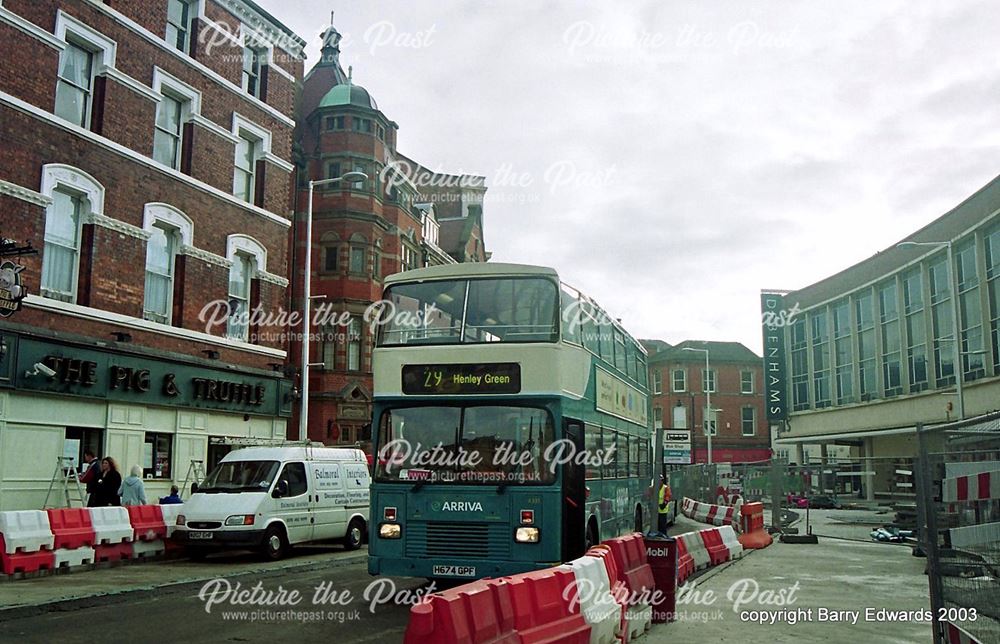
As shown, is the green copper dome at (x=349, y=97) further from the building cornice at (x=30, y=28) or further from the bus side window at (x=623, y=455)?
the bus side window at (x=623, y=455)

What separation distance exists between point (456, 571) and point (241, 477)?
26.2 ft

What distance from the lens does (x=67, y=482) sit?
20641mm

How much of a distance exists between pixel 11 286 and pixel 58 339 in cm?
284

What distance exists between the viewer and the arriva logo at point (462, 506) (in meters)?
11.6

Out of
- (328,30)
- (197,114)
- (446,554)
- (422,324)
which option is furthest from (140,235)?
(328,30)

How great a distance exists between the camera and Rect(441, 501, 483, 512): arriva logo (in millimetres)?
11602

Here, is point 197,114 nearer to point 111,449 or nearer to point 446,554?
point 111,449

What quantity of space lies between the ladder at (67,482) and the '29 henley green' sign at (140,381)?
1.56m

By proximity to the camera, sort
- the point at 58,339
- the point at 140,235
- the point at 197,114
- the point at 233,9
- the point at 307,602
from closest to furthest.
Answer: the point at 307,602 → the point at 58,339 → the point at 140,235 → the point at 197,114 → the point at 233,9

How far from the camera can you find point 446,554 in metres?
11.6

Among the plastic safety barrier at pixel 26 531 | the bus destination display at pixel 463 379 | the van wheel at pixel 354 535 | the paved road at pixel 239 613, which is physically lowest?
the paved road at pixel 239 613

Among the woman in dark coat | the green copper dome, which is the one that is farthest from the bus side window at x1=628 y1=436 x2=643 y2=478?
the green copper dome

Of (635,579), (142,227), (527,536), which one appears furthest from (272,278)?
(635,579)

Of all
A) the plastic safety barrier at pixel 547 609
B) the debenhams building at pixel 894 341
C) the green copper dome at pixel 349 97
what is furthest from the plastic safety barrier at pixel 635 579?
the green copper dome at pixel 349 97
